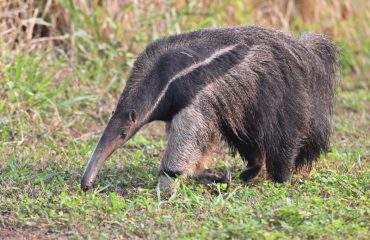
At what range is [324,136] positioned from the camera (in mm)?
6766

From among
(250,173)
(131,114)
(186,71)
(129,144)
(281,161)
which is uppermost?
(186,71)

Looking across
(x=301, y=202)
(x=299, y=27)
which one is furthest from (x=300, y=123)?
(x=299, y=27)

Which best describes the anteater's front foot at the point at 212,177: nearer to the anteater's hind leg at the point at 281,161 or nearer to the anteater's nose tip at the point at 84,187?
the anteater's hind leg at the point at 281,161

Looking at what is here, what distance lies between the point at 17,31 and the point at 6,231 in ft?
14.6

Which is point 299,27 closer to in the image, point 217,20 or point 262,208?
point 217,20

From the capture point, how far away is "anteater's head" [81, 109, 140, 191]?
6180 millimetres

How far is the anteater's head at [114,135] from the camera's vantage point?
6180mm

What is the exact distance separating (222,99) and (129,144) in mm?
2216

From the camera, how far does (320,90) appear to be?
6.72 metres

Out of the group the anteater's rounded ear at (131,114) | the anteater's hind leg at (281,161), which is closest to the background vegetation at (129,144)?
the anteater's hind leg at (281,161)

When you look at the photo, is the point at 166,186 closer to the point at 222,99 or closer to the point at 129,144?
the point at 222,99

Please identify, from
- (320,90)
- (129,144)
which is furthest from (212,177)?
(129,144)

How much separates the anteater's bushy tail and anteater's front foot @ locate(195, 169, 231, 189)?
760mm

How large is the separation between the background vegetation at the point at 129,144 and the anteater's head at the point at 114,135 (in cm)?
22
